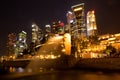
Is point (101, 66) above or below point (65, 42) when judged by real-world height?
below

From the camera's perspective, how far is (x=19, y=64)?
154m

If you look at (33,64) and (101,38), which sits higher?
(101,38)

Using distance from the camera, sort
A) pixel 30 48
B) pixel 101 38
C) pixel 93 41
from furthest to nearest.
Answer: pixel 30 48 < pixel 101 38 < pixel 93 41

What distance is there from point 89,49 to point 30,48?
51206 millimetres

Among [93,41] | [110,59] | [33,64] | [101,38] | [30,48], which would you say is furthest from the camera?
[30,48]

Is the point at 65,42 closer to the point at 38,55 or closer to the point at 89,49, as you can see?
the point at 89,49

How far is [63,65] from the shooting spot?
100875 mm

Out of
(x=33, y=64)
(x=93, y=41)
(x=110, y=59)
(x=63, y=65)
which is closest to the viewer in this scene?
(x=110, y=59)

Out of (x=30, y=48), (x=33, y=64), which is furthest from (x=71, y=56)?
(x=30, y=48)

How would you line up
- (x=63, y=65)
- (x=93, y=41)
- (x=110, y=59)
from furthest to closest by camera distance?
(x=93, y=41), (x=63, y=65), (x=110, y=59)

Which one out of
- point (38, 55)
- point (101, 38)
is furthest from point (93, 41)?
point (38, 55)

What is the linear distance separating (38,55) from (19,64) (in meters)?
12.3

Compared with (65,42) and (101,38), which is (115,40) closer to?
(101,38)

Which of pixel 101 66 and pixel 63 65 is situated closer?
pixel 101 66
